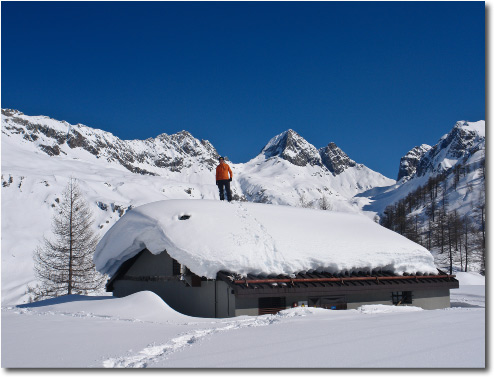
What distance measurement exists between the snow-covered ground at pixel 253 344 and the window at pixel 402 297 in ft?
26.0

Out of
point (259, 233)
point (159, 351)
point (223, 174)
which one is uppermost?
point (223, 174)

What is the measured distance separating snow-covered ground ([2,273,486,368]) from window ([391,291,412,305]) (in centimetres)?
793

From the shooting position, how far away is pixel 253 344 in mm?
6965

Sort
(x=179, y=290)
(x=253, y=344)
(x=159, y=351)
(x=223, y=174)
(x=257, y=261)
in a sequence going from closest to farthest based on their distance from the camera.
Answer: (x=253, y=344), (x=159, y=351), (x=257, y=261), (x=179, y=290), (x=223, y=174)

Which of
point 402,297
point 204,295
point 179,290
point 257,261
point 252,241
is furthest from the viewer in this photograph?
point 402,297

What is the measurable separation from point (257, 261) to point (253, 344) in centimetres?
700

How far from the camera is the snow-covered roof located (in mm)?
13901

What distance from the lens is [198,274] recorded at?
13.5 m

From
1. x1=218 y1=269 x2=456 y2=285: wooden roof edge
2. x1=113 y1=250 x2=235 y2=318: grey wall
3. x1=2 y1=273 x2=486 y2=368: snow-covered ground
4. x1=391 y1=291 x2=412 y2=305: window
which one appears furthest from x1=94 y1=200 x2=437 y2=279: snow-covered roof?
x1=2 y1=273 x2=486 y2=368: snow-covered ground

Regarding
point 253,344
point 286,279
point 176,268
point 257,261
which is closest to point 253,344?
point 253,344

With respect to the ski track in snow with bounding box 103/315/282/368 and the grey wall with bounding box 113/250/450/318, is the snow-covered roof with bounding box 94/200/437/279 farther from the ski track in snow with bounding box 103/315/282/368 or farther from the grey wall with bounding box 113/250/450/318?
the ski track in snow with bounding box 103/315/282/368

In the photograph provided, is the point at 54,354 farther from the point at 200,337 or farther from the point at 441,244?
the point at 441,244

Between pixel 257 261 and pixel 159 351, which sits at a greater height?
pixel 257 261

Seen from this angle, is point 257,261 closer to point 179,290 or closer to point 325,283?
point 325,283
